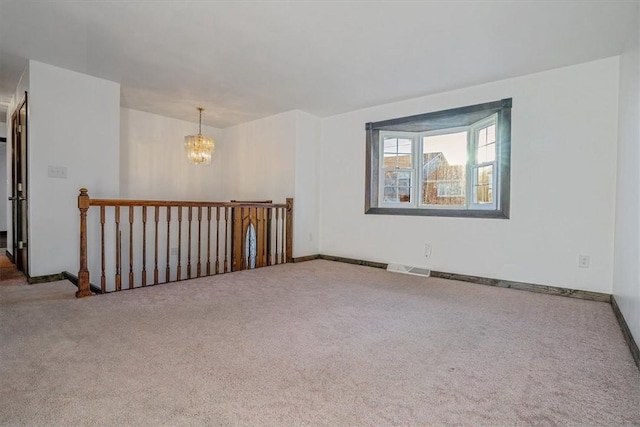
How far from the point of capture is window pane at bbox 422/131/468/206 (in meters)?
4.38

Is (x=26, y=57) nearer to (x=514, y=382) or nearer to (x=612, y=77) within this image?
(x=514, y=382)

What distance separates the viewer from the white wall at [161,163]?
16.7 feet

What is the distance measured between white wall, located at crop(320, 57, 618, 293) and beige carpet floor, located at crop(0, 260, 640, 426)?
0.59 metres

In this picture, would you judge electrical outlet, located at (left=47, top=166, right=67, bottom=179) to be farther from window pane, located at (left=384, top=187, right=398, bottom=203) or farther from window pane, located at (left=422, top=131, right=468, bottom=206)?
window pane, located at (left=422, top=131, right=468, bottom=206)

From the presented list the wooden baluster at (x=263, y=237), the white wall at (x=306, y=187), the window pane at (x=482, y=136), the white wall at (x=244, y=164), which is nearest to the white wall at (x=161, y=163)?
the white wall at (x=244, y=164)

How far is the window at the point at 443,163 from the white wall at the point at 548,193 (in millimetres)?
108

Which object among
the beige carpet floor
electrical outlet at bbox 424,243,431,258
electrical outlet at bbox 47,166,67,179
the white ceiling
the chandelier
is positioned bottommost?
the beige carpet floor

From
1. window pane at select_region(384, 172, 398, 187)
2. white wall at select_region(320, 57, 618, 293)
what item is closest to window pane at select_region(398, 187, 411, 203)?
window pane at select_region(384, 172, 398, 187)

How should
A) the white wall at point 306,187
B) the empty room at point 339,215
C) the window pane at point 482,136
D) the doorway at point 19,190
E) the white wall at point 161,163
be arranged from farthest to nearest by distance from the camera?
1. the white wall at point 161,163
2. the white wall at point 306,187
3. the window pane at point 482,136
4. the doorway at point 19,190
5. the empty room at point 339,215

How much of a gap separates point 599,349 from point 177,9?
3.54 metres

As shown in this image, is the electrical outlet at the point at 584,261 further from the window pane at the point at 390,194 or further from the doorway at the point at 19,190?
the doorway at the point at 19,190

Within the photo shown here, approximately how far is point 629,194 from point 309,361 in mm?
2431

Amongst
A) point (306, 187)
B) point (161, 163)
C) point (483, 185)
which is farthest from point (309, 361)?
point (161, 163)

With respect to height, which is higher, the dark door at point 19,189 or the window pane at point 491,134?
the window pane at point 491,134
